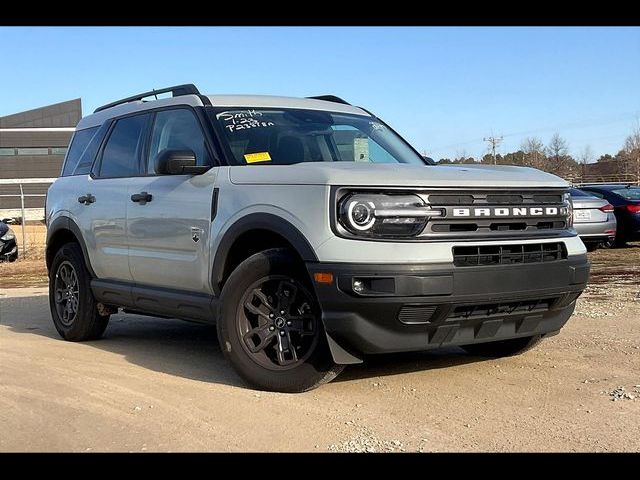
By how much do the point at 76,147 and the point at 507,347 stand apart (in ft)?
15.5

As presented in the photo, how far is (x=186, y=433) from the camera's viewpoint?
387 cm

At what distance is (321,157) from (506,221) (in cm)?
160

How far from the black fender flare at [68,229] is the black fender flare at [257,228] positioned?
83.7 inches

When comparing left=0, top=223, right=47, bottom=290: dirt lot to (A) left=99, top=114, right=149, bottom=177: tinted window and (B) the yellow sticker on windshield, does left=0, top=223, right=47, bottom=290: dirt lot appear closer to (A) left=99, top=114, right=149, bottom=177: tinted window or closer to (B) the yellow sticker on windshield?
(A) left=99, top=114, right=149, bottom=177: tinted window

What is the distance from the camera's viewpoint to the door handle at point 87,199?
6641 millimetres

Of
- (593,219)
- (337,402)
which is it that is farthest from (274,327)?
(593,219)

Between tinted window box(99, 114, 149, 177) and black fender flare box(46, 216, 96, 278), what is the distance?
1.93ft

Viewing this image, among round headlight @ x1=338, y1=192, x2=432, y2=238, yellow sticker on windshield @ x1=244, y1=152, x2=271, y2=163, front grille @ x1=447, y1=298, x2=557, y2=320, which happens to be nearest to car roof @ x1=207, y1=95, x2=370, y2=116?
yellow sticker on windshield @ x1=244, y1=152, x2=271, y2=163

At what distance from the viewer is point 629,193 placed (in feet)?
52.3

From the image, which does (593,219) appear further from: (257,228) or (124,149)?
(257,228)

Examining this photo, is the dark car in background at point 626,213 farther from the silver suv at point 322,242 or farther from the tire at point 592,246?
the silver suv at point 322,242

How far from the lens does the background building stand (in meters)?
63.3

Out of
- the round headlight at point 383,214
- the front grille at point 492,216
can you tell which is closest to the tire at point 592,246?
the front grille at point 492,216

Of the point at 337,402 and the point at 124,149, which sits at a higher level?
the point at 124,149
